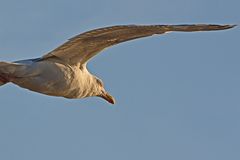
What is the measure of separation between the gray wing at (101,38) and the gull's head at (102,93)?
171cm

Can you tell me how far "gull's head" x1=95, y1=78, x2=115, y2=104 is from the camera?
63.5 ft

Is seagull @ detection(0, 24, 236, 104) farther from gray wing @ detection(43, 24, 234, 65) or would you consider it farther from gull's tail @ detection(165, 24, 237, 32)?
gull's tail @ detection(165, 24, 237, 32)

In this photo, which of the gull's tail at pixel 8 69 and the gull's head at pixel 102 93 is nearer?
the gull's tail at pixel 8 69

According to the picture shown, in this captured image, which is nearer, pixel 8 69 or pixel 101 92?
pixel 8 69

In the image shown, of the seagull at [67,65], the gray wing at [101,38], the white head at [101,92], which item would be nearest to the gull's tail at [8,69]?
the seagull at [67,65]

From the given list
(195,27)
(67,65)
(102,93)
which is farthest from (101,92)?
(195,27)

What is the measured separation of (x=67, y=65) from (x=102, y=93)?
9.36 ft

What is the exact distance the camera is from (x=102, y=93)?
20.1 metres

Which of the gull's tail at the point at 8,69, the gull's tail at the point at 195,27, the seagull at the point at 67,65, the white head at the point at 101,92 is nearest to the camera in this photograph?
the gull's tail at the point at 195,27

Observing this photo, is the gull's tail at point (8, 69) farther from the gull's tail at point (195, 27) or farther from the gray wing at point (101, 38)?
the gull's tail at point (195, 27)

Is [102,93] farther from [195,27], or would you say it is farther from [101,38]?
[195,27]

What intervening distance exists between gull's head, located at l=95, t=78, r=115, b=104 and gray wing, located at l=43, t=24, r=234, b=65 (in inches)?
67.3

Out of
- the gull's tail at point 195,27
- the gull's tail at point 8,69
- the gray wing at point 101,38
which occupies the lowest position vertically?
the gull's tail at point 8,69

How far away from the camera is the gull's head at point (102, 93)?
63.5ft
